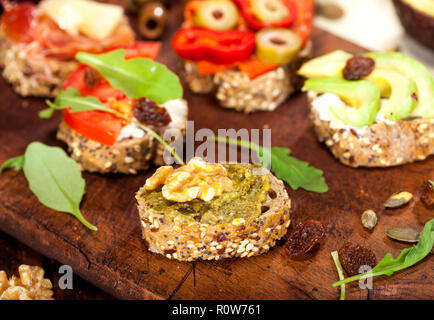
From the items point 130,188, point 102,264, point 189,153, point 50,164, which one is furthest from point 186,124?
point 102,264

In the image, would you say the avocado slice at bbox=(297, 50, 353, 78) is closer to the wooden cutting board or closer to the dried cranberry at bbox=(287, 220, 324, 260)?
the wooden cutting board

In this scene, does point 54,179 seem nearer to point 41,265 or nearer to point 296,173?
point 41,265

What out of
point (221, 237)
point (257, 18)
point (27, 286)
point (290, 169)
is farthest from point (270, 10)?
point (27, 286)

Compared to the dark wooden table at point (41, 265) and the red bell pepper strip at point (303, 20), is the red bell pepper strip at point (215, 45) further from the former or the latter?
the dark wooden table at point (41, 265)

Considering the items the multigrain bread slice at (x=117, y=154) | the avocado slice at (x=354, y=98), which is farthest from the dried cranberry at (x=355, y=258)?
the multigrain bread slice at (x=117, y=154)

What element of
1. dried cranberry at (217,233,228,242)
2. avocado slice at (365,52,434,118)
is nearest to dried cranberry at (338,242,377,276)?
dried cranberry at (217,233,228,242)
